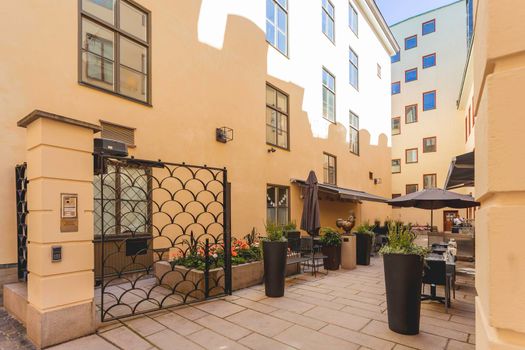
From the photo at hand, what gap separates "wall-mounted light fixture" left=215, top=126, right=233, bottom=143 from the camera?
26.7 feet

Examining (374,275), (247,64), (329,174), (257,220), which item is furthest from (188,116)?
(329,174)

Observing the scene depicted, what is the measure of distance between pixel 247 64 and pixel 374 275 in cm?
695

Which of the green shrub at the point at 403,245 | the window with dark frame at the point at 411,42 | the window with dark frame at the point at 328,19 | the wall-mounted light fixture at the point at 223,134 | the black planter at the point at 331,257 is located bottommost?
the black planter at the point at 331,257

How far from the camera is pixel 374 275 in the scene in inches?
288

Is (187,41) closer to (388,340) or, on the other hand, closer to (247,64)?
(247,64)

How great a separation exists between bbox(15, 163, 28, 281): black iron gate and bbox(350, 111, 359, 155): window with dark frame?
14015 millimetres

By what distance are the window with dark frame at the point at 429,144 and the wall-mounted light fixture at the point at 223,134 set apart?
20165mm

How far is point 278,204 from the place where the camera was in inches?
412

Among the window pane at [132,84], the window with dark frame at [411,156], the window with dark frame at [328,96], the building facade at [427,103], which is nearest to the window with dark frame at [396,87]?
the building facade at [427,103]

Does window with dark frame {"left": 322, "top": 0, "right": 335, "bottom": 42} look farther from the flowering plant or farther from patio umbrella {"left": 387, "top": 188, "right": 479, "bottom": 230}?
the flowering plant

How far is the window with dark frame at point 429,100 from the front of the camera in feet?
77.0

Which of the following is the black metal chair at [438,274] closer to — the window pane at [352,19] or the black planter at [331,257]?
the black planter at [331,257]

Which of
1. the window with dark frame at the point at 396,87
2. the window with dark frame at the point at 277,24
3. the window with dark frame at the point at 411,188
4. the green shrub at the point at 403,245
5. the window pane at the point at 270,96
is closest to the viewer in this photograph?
the green shrub at the point at 403,245

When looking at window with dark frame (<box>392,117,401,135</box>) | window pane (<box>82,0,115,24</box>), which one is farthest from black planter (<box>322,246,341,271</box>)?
window with dark frame (<box>392,117,401,135</box>)
